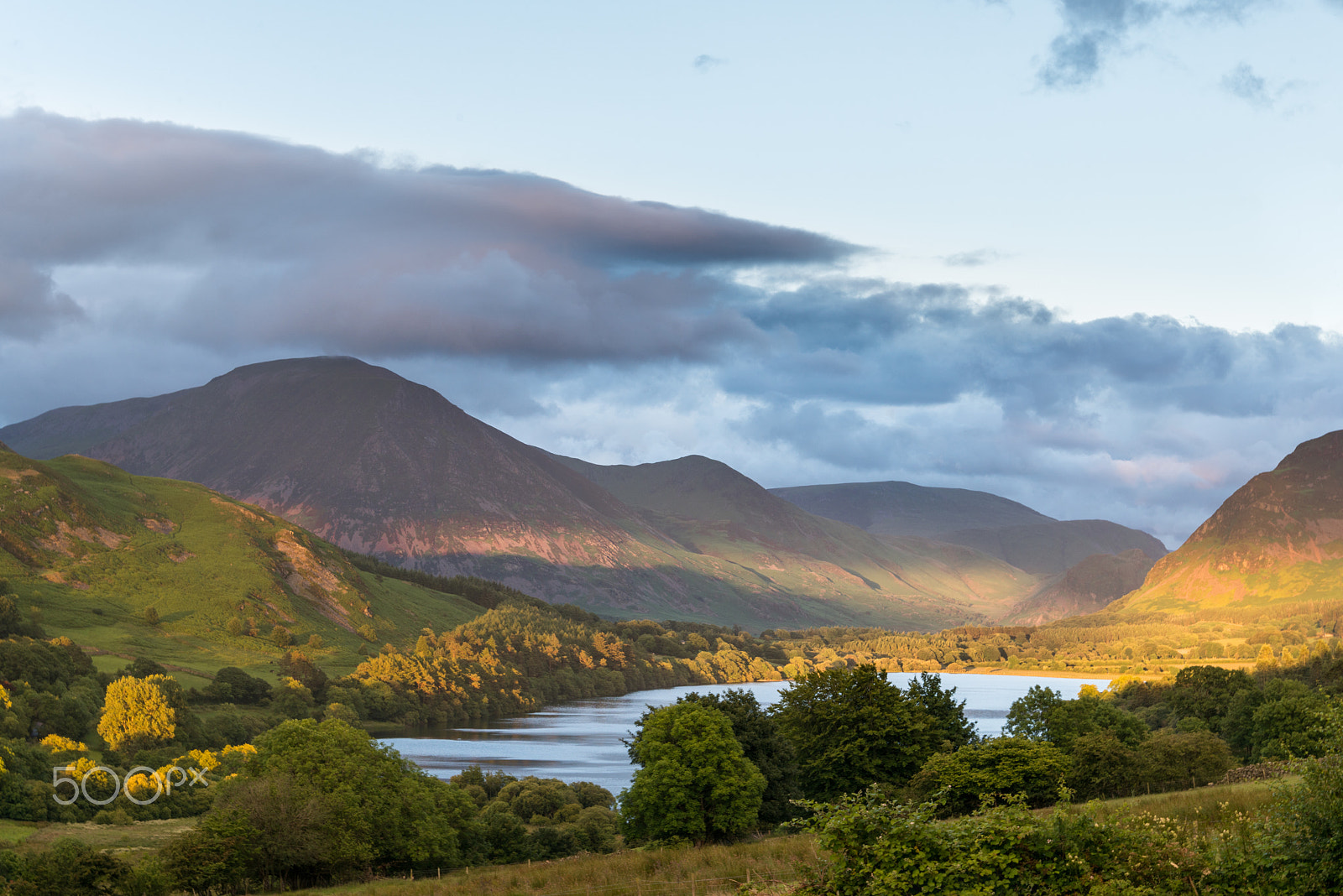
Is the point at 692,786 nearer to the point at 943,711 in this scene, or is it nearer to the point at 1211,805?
the point at 943,711

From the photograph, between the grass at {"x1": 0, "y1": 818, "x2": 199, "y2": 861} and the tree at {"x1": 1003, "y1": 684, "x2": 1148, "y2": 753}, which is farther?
the tree at {"x1": 1003, "y1": 684, "x2": 1148, "y2": 753}

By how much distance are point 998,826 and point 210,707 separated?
193 m

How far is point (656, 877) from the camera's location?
38.5m

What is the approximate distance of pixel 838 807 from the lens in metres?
23.8

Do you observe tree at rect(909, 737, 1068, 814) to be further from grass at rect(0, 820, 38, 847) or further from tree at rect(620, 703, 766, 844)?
grass at rect(0, 820, 38, 847)

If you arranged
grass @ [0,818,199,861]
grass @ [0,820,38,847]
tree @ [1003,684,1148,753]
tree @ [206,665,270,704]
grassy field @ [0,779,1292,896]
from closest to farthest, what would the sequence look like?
grassy field @ [0,779,1292,896] < grass @ [0,818,199,861] < grass @ [0,820,38,847] < tree @ [1003,684,1148,753] < tree @ [206,665,270,704]

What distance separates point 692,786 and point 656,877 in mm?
34355

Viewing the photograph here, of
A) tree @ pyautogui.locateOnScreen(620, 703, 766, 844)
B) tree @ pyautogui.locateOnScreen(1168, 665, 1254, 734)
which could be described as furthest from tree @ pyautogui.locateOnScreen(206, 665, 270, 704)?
tree @ pyautogui.locateOnScreen(1168, 665, 1254, 734)

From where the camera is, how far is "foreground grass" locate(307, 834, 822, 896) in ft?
103

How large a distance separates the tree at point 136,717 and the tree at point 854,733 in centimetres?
9640

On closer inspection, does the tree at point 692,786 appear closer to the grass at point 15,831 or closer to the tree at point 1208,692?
the grass at point 15,831

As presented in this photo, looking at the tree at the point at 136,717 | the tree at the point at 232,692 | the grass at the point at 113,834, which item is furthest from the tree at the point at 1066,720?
the tree at the point at 232,692

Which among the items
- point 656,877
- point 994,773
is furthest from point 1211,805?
point 994,773

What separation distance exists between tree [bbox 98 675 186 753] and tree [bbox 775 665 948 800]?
9640 centimetres
